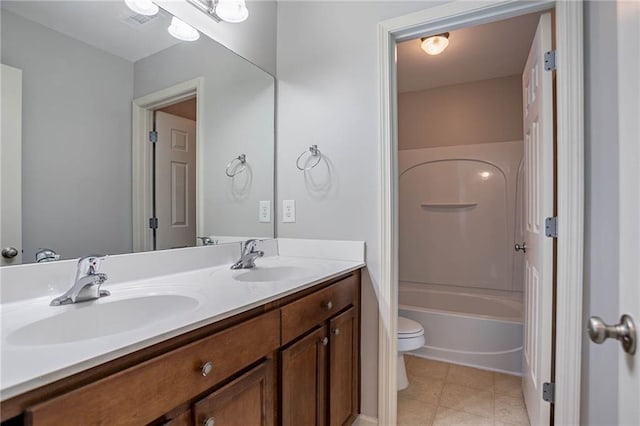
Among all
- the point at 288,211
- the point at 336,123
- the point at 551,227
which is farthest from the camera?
the point at 288,211

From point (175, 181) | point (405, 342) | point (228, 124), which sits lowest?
point (405, 342)

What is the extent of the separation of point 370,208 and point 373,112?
0.48 meters

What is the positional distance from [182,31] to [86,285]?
1120mm

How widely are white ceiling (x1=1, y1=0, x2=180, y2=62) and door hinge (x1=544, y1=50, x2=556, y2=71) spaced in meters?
1.60

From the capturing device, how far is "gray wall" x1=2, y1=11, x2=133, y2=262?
966mm

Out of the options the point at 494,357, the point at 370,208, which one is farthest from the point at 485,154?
the point at 370,208

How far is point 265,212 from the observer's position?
73.7 inches

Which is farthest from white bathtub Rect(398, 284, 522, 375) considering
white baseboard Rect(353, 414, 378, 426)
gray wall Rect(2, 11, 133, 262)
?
gray wall Rect(2, 11, 133, 262)

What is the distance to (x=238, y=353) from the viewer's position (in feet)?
2.85

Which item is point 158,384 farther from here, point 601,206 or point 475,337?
point 475,337

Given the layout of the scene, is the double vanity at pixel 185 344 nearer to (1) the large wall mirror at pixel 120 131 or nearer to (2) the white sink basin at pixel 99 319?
(2) the white sink basin at pixel 99 319

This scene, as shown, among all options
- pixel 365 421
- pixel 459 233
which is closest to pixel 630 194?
pixel 365 421

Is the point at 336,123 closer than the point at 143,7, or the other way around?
the point at 143,7

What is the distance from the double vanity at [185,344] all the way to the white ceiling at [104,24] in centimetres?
76
